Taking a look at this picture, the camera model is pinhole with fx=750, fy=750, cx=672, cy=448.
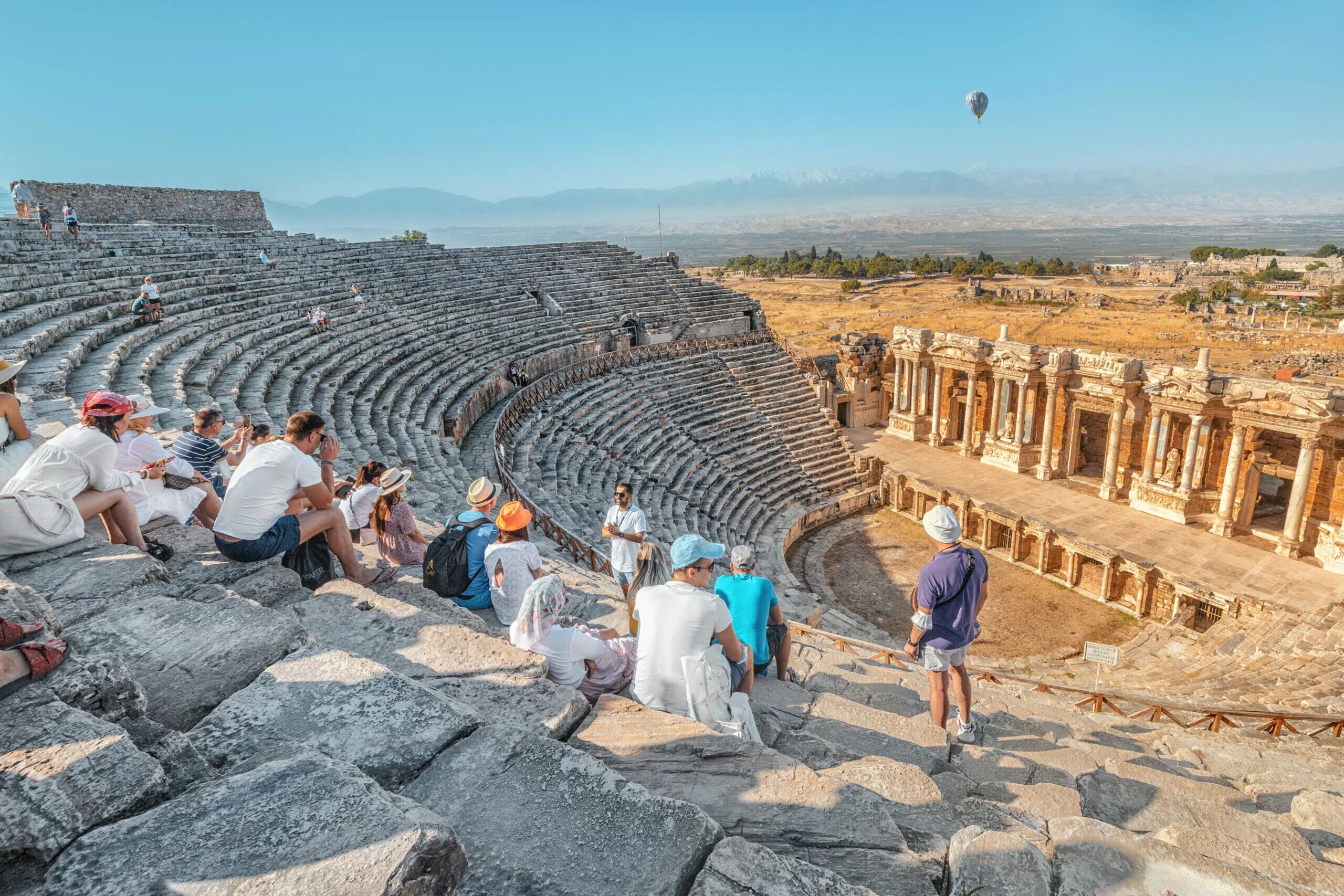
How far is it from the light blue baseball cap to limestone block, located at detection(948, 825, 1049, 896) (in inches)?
83.2

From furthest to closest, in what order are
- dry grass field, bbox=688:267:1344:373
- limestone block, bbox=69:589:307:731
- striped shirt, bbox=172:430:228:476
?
dry grass field, bbox=688:267:1344:373, striped shirt, bbox=172:430:228:476, limestone block, bbox=69:589:307:731

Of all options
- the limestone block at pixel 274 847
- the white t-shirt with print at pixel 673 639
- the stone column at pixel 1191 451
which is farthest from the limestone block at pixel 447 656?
the stone column at pixel 1191 451

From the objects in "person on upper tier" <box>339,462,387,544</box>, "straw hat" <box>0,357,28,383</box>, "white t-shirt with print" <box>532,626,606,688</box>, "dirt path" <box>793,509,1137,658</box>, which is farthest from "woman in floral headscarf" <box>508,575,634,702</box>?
"dirt path" <box>793,509,1137,658</box>

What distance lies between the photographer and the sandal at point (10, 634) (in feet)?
10.2

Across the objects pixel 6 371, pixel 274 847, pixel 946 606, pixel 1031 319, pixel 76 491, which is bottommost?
pixel 1031 319

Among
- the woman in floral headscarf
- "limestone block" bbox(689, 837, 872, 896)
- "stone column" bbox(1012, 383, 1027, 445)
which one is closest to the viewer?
"limestone block" bbox(689, 837, 872, 896)

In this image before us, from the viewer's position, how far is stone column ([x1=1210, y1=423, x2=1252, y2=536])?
60.6 ft

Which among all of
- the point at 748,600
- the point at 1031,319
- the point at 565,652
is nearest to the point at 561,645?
the point at 565,652

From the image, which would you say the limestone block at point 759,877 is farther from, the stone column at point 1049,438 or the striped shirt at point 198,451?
the stone column at point 1049,438

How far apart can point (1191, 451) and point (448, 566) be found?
66.9ft

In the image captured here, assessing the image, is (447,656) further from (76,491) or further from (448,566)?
(76,491)

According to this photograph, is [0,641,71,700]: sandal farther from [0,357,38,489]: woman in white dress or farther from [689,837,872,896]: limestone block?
[0,357,38,489]: woman in white dress

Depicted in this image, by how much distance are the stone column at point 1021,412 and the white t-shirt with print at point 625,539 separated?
17.9m

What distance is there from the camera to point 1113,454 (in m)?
21.2
